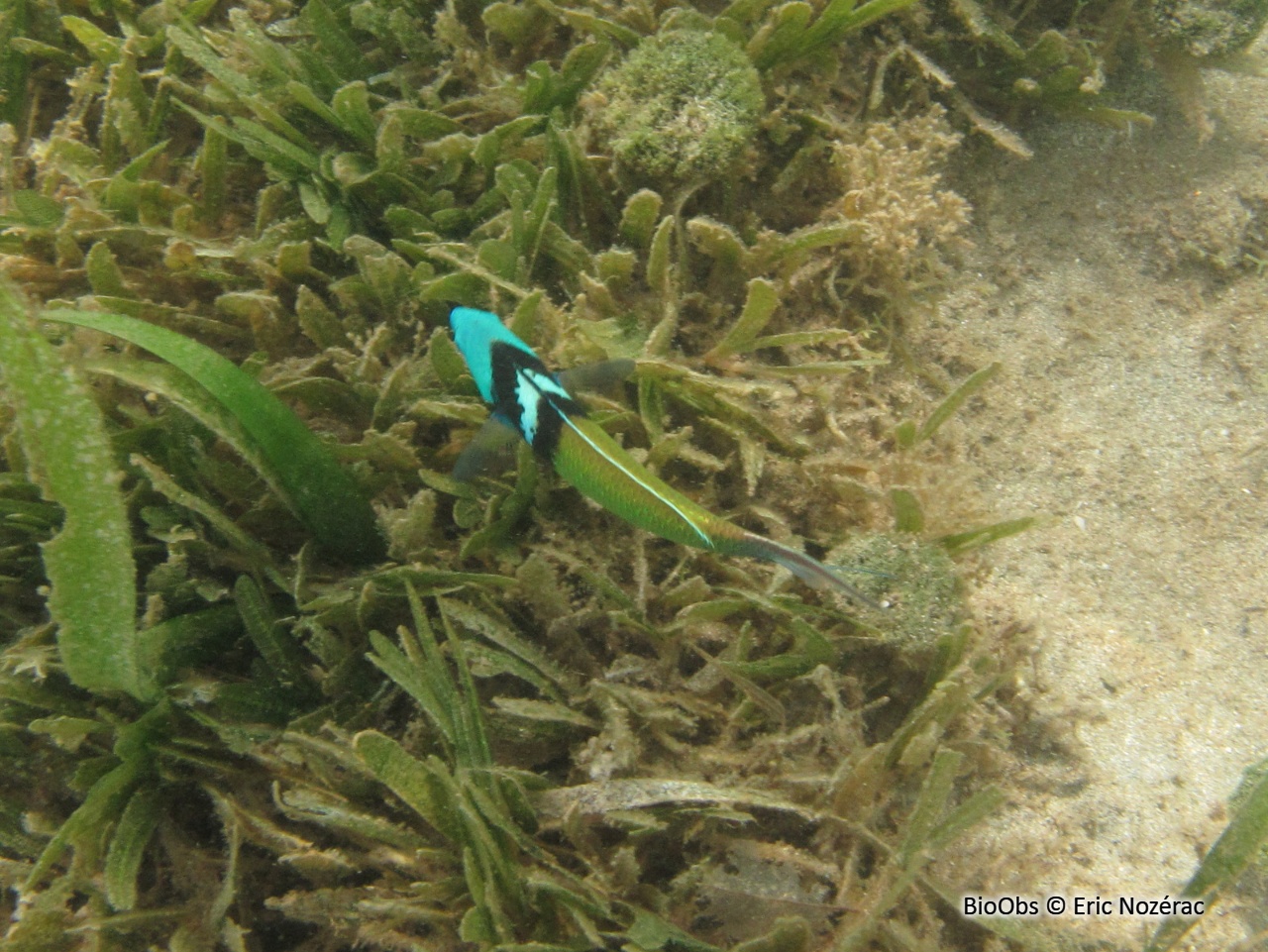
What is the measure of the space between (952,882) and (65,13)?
5544 millimetres

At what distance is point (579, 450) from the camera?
2021 mm

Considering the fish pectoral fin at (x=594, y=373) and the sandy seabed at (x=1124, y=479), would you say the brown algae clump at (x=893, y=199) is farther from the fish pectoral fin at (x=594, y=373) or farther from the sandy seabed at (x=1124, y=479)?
the fish pectoral fin at (x=594, y=373)

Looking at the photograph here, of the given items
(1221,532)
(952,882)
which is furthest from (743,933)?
(1221,532)

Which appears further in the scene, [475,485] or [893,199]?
[893,199]

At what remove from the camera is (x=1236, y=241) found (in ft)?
12.4

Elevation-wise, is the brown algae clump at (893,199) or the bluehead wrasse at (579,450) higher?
the brown algae clump at (893,199)

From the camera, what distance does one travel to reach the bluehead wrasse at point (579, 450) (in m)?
1.86

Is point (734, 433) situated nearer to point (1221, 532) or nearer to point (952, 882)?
point (952, 882)

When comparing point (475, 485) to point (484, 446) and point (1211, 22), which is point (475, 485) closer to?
point (484, 446)

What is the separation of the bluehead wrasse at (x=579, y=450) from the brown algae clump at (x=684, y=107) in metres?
1.22

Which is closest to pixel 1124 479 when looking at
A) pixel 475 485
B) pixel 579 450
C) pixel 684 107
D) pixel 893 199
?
pixel 893 199

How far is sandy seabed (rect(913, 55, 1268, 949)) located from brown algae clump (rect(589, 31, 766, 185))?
1318 mm

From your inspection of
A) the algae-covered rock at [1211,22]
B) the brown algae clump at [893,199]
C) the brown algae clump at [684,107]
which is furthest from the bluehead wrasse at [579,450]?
the algae-covered rock at [1211,22]

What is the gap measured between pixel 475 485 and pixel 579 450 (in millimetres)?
754
